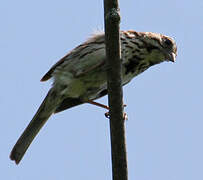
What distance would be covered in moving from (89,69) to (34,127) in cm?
133

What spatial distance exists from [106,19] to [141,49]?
270cm

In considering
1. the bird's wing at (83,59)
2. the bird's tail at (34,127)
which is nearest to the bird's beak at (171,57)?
the bird's wing at (83,59)

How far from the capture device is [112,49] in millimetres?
4586

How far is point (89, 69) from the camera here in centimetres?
683

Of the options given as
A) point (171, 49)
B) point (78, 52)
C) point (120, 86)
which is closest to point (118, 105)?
point (120, 86)

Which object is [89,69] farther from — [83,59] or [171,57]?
[171,57]

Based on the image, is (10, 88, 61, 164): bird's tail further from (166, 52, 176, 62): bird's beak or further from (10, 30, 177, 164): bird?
(166, 52, 176, 62): bird's beak

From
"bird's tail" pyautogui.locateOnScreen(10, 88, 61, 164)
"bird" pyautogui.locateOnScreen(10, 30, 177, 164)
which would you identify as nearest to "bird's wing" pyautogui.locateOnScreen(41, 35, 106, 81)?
"bird" pyautogui.locateOnScreen(10, 30, 177, 164)

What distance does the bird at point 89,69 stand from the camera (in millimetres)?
6902

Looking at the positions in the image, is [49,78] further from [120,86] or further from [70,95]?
[120,86]

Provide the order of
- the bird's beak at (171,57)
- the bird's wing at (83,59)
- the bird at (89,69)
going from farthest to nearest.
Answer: the bird's beak at (171,57)
the bird at (89,69)
the bird's wing at (83,59)

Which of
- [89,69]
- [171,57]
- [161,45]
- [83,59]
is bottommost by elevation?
[89,69]

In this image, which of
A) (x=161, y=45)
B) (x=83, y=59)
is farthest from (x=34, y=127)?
(x=161, y=45)

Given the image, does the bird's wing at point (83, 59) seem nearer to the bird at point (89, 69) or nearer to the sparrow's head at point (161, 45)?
the bird at point (89, 69)
